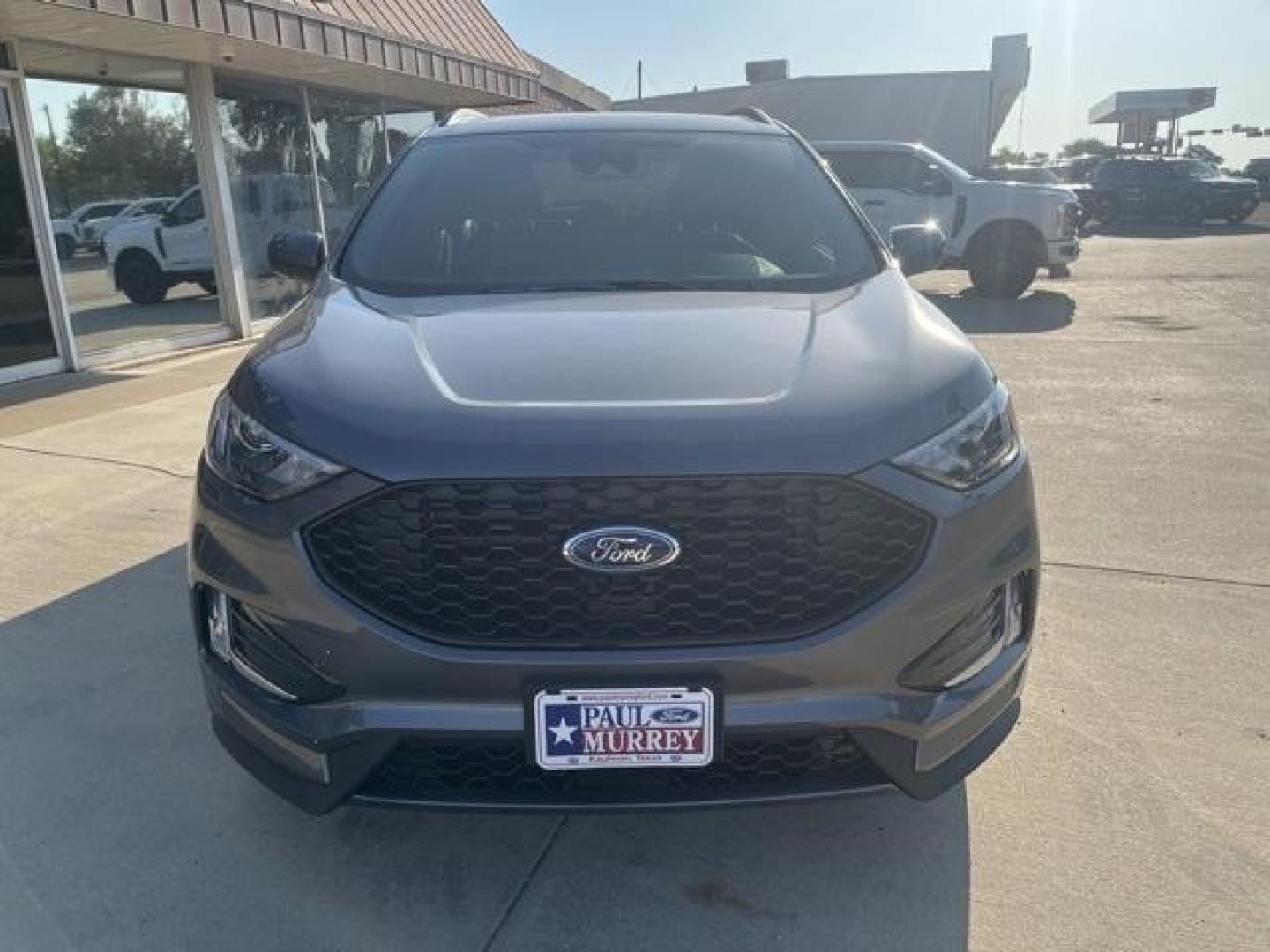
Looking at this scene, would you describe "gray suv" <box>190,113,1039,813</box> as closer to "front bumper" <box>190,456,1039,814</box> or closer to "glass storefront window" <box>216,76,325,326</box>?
"front bumper" <box>190,456,1039,814</box>

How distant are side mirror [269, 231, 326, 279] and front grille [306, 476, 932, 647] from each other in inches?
73.2

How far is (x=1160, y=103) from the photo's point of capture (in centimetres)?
4600

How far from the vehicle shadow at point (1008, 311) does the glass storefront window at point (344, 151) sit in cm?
698

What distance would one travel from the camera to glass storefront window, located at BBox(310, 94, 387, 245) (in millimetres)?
11883

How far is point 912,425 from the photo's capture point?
6.63 feet

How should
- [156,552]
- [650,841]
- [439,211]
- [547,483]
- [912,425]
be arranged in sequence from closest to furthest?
1. [547,483]
2. [912,425]
3. [650,841]
4. [439,211]
5. [156,552]

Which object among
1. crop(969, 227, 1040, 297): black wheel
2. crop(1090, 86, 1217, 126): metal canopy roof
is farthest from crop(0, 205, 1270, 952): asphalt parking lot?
crop(1090, 86, 1217, 126): metal canopy roof

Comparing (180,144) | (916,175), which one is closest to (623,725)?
(180,144)

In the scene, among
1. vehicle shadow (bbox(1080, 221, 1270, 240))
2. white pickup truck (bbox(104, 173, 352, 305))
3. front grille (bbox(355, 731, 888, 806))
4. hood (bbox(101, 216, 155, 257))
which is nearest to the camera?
front grille (bbox(355, 731, 888, 806))

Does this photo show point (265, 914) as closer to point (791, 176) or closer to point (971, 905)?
point (971, 905)

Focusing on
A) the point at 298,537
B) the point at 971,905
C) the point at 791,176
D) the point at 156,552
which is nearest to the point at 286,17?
the point at 156,552

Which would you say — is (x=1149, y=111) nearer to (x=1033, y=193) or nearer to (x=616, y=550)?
(x=1033, y=193)

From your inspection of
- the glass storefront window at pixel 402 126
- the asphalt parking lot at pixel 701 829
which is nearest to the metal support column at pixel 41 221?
the asphalt parking lot at pixel 701 829

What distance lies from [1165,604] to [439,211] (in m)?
2.87
